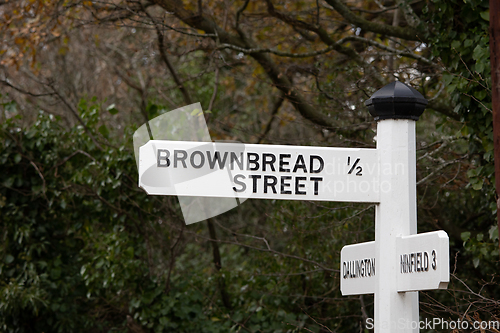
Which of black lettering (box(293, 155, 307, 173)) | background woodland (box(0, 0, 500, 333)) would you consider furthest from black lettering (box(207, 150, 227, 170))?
A: background woodland (box(0, 0, 500, 333))

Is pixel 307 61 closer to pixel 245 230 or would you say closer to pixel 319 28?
pixel 319 28

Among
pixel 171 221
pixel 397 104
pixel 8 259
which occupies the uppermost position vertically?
pixel 171 221

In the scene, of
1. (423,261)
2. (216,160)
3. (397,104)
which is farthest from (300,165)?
(423,261)

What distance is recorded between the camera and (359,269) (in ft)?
6.37

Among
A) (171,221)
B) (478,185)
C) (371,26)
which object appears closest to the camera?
(478,185)

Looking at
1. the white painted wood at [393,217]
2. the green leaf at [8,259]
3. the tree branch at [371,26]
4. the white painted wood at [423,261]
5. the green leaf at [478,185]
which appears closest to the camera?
the white painted wood at [423,261]

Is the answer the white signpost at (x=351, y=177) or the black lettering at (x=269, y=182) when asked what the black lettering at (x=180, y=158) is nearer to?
the white signpost at (x=351, y=177)

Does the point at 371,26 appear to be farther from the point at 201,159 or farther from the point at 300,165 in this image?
the point at 201,159

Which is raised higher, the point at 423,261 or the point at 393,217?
the point at 393,217

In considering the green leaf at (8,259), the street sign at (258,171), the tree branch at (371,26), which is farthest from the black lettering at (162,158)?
the green leaf at (8,259)

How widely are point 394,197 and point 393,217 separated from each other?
0.07 meters

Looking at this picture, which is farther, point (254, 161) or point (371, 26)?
point (371, 26)

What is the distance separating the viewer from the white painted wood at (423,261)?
155 cm

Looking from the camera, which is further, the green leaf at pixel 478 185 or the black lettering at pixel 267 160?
the green leaf at pixel 478 185
